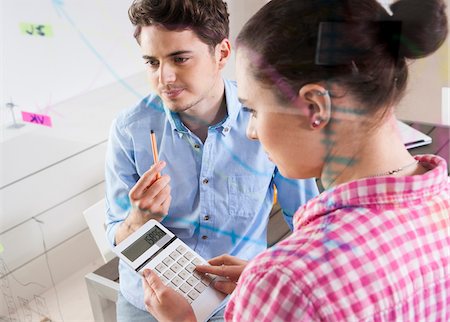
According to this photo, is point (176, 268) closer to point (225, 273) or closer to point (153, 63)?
point (225, 273)

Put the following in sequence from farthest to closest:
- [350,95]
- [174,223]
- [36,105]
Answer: [174,223] → [36,105] → [350,95]

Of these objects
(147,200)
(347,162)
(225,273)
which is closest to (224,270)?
(225,273)

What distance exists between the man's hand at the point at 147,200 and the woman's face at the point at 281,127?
153mm

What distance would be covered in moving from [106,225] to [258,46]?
0.89 feet

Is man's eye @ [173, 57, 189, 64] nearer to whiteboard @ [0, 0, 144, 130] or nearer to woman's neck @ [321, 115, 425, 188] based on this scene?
whiteboard @ [0, 0, 144, 130]

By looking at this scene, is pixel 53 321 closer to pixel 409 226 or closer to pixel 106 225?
pixel 106 225

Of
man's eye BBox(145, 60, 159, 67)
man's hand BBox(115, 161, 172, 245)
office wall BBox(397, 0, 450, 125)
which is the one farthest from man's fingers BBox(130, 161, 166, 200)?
office wall BBox(397, 0, 450, 125)

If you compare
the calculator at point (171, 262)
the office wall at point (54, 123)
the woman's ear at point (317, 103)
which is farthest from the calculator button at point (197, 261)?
the woman's ear at point (317, 103)

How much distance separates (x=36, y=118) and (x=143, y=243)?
16cm

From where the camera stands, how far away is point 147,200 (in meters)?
0.52

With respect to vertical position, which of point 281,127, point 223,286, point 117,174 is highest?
point 281,127

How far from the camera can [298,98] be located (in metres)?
0.34

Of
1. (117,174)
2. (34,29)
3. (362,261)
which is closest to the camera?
(362,261)

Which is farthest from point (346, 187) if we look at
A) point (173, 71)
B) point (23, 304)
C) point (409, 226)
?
point (23, 304)
